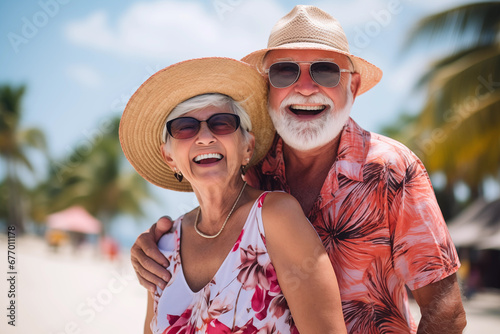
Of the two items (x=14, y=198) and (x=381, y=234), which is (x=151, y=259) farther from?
(x=14, y=198)

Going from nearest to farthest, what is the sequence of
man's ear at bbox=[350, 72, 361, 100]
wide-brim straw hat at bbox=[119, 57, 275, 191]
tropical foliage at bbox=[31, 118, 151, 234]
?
wide-brim straw hat at bbox=[119, 57, 275, 191], man's ear at bbox=[350, 72, 361, 100], tropical foliage at bbox=[31, 118, 151, 234]

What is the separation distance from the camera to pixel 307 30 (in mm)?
3129

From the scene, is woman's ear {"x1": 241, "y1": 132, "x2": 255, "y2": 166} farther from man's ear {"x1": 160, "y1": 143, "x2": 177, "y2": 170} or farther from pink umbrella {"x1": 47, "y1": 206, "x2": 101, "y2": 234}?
pink umbrella {"x1": 47, "y1": 206, "x2": 101, "y2": 234}

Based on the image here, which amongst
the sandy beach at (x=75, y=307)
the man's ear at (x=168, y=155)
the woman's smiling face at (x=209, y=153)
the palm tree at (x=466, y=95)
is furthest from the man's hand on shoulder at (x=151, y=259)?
the palm tree at (x=466, y=95)

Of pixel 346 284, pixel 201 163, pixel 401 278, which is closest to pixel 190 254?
pixel 201 163

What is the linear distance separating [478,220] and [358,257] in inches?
706

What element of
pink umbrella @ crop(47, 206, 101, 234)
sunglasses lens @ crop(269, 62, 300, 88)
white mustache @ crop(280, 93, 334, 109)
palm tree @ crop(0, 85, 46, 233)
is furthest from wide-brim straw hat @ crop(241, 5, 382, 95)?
palm tree @ crop(0, 85, 46, 233)

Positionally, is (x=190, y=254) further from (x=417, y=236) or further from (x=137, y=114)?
(x=417, y=236)

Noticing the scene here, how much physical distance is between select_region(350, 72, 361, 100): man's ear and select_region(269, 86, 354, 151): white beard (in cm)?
38

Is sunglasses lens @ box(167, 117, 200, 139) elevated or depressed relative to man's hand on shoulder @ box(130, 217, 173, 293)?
elevated

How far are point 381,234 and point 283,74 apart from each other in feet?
3.75

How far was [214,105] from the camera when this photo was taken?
9.36ft

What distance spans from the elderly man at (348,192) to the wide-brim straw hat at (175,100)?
0.11 meters

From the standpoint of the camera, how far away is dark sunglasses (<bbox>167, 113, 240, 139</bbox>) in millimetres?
2744
